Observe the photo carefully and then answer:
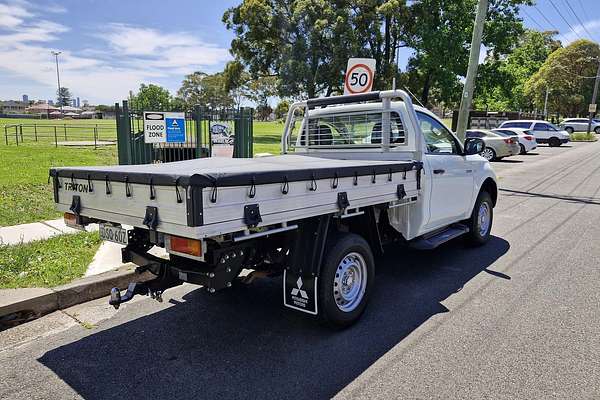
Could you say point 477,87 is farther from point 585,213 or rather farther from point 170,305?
point 170,305

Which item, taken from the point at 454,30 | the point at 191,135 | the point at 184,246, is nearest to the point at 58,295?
the point at 184,246

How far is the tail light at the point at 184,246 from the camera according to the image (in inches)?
117

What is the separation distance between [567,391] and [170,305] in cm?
347

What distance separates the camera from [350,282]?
418cm

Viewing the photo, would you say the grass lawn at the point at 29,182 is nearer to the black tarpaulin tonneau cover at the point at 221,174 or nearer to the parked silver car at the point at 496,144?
the black tarpaulin tonneau cover at the point at 221,174

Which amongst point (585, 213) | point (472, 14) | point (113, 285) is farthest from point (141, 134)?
point (472, 14)

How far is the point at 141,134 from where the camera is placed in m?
8.51

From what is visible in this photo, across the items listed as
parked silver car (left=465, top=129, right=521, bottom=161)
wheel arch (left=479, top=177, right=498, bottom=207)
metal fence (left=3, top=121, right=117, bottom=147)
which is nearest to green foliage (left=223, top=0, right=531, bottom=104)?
parked silver car (left=465, top=129, right=521, bottom=161)

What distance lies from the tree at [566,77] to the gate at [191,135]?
59.7 meters

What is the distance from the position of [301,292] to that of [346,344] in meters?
0.56

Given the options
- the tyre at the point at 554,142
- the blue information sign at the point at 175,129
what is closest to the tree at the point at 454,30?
the tyre at the point at 554,142

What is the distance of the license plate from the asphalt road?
86 cm

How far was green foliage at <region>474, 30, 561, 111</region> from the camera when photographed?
98.1 feet

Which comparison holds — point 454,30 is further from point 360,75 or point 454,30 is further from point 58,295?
point 58,295
